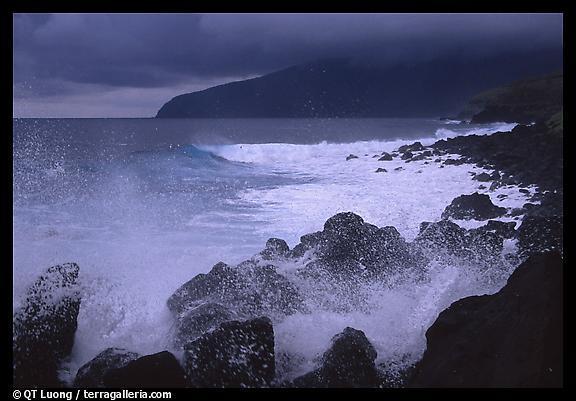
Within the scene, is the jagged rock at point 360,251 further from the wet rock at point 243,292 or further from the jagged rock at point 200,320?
the jagged rock at point 200,320

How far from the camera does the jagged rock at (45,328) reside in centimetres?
450

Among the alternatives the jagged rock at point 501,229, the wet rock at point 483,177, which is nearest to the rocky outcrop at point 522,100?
the wet rock at point 483,177

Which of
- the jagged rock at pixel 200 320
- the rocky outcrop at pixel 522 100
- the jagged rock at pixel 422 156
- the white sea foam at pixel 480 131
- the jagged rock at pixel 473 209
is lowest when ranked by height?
the jagged rock at pixel 200 320

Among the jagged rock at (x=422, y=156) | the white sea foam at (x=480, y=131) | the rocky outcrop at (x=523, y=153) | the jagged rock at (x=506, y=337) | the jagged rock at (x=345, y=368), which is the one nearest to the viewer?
the jagged rock at (x=506, y=337)

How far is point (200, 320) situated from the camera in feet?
16.3

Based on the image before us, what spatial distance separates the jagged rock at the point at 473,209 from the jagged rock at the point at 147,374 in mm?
7305

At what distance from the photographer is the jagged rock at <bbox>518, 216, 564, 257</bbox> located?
7176mm

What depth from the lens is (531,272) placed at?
13.9 ft

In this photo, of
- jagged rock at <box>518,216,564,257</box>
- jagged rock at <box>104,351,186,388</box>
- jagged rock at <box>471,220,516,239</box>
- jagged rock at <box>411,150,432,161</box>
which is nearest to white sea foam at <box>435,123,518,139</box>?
jagged rock at <box>411,150,432,161</box>

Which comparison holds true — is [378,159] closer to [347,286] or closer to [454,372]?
[347,286]

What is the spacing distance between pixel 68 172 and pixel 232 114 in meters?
112

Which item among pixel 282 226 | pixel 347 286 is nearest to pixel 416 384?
pixel 347 286

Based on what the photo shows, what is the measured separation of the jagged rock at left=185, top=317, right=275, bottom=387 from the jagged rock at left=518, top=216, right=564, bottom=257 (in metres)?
4.35

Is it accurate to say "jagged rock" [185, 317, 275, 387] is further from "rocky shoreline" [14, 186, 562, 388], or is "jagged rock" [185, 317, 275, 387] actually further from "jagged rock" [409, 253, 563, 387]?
"jagged rock" [409, 253, 563, 387]
